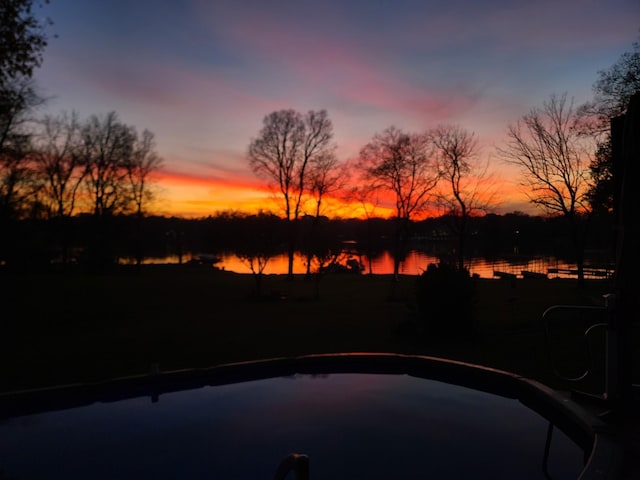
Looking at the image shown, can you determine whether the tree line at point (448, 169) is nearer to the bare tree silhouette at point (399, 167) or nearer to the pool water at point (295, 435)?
the bare tree silhouette at point (399, 167)

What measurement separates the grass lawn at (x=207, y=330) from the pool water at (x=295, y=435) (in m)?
1.07

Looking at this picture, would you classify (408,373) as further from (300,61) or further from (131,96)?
(131,96)

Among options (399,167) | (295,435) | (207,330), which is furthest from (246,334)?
(399,167)


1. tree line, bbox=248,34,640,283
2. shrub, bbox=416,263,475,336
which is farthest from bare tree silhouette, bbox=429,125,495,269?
shrub, bbox=416,263,475,336

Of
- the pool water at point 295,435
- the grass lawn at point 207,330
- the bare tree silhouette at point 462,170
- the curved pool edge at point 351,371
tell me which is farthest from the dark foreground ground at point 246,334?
the bare tree silhouette at point 462,170

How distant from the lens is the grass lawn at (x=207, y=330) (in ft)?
24.6

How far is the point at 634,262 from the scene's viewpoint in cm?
383

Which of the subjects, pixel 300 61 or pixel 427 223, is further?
pixel 427 223

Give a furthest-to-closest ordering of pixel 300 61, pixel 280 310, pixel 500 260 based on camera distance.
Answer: pixel 500 260 < pixel 280 310 < pixel 300 61

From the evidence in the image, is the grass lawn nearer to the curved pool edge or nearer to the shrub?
the shrub

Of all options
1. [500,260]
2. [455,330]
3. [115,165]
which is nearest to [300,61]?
[455,330]

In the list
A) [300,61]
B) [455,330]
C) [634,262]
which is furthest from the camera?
[300,61]

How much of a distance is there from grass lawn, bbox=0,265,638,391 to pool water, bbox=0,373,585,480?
107 centimetres

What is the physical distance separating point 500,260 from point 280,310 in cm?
4834
